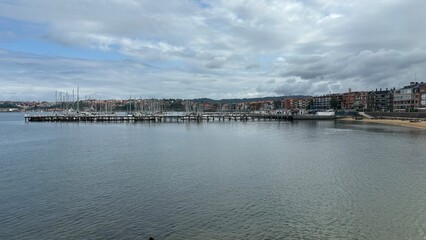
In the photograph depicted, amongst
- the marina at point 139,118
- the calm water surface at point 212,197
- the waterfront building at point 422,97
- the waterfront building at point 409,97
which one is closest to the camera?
the calm water surface at point 212,197

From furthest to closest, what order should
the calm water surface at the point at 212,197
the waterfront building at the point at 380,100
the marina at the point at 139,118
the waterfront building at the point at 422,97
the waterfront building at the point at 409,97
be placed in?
the waterfront building at the point at 380,100
the waterfront building at the point at 409,97
the waterfront building at the point at 422,97
the marina at the point at 139,118
the calm water surface at the point at 212,197

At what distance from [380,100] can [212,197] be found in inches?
7073

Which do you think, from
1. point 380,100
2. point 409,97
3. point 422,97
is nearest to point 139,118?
point 422,97

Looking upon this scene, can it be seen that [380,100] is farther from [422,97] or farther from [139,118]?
[139,118]

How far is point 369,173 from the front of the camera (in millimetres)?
33594

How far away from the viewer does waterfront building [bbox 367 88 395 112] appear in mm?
177875

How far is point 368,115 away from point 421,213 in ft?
490

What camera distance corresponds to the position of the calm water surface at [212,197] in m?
18.7

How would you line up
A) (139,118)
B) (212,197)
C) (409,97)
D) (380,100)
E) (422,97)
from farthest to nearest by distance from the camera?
Result: (380,100) → (409,97) → (422,97) → (139,118) → (212,197)

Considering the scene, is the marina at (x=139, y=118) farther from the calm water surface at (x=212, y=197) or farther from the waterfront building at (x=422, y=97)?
the calm water surface at (x=212, y=197)

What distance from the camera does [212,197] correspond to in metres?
24.7

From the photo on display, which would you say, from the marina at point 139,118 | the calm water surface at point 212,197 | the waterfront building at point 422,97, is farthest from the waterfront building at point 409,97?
the calm water surface at point 212,197

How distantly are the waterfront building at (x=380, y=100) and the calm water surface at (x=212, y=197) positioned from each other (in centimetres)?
14621

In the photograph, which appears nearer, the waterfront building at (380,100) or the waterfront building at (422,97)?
the waterfront building at (422,97)
